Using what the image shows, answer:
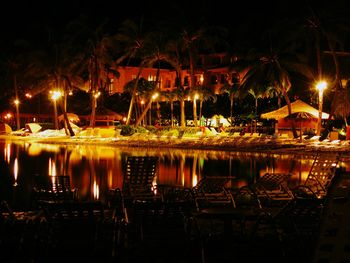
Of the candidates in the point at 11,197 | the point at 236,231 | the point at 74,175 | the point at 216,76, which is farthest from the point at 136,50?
the point at 236,231

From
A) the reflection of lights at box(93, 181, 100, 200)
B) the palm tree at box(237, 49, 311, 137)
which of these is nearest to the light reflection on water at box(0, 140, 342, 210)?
the reflection of lights at box(93, 181, 100, 200)

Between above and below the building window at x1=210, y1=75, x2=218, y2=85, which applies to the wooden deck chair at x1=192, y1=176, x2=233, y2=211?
below

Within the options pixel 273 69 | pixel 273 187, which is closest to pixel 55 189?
pixel 273 187

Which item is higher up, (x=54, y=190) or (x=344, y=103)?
(x=344, y=103)

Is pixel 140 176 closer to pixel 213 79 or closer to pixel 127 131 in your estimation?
pixel 127 131

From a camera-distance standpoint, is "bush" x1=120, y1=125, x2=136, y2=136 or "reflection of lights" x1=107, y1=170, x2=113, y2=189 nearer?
"reflection of lights" x1=107, y1=170, x2=113, y2=189

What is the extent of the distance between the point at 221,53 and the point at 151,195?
2891 inches

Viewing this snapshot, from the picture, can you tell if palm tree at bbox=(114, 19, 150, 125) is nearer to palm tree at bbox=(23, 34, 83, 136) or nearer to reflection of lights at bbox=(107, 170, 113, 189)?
palm tree at bbox=(23, 34, 83, 136)

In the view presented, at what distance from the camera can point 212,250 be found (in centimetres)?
Answer: 740

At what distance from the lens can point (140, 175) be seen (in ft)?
35.8

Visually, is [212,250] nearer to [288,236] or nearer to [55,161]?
[288,236]

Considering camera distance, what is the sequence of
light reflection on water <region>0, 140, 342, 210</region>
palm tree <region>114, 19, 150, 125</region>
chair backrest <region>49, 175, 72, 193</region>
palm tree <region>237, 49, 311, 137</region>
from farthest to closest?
1. palm tree <region>114, 19, 150, 125</region>
2. palm tree <region>237, 49, 311, 137</region>
3. light reflection on water <region>0, 140, 342, 210</region>
4. chair backrest <region>49, 175, 72, 193</region>

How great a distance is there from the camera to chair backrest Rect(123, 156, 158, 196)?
1076cm

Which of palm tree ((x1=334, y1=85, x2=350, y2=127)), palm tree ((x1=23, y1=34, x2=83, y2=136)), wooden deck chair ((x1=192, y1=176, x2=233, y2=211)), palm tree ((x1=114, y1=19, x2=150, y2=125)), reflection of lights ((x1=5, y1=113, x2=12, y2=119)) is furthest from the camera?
reflection of lights ((x1=5, y1=113, x2=12, y2=119))
